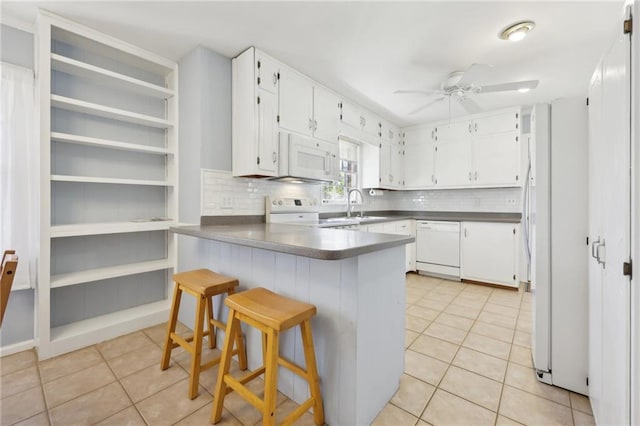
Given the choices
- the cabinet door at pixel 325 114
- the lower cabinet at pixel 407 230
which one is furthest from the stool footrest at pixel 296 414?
the lower cabinet at pixel 407 230

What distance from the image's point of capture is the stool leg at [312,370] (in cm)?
132

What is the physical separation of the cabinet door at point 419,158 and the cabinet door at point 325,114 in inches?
76.9

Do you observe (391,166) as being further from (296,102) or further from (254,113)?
(254,113)

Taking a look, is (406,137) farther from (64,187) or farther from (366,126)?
(64,187)

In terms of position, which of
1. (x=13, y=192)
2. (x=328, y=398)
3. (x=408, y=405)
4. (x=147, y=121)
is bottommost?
(x=408, y=405)

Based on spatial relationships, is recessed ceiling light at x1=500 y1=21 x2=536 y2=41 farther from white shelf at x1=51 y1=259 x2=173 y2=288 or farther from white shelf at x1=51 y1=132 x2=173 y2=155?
white shelf at x1=51 y1=259 x2=173 y2=288

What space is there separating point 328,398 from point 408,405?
497 millimetres

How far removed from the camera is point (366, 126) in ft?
13.1

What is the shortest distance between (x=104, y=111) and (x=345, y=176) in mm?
3001

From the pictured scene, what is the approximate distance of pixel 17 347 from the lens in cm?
205

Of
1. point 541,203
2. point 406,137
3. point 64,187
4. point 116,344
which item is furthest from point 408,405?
point 406,137

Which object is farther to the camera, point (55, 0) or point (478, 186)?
point (478, 186)

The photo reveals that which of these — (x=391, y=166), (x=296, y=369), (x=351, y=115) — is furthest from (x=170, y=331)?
(x=391, y=166)

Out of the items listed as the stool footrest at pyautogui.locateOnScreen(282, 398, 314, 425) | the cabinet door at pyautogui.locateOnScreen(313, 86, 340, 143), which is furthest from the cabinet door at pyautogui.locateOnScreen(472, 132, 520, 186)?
the stool footrest at pyautogui.locateOnScreen(282, 398, 314, 425)
